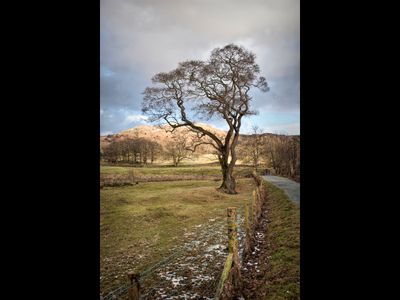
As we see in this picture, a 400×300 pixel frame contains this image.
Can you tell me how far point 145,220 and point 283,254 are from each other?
5.39 meters

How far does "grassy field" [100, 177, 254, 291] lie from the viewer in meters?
5.74

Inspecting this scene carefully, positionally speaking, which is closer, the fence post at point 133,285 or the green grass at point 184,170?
the fence post at point 133,285

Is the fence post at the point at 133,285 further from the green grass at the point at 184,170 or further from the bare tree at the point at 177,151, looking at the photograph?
the green grass at the point at 184,170

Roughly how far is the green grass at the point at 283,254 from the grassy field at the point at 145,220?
236 cm

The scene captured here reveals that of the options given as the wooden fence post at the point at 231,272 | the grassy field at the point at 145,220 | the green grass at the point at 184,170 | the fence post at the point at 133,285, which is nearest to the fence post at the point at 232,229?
the wooden fence post at the point at 231,272

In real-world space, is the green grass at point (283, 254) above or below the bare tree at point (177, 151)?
below

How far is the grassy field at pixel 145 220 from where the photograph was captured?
5.74 meters

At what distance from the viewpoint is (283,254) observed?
16.6 feet

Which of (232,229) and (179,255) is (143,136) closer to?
(179,255)
